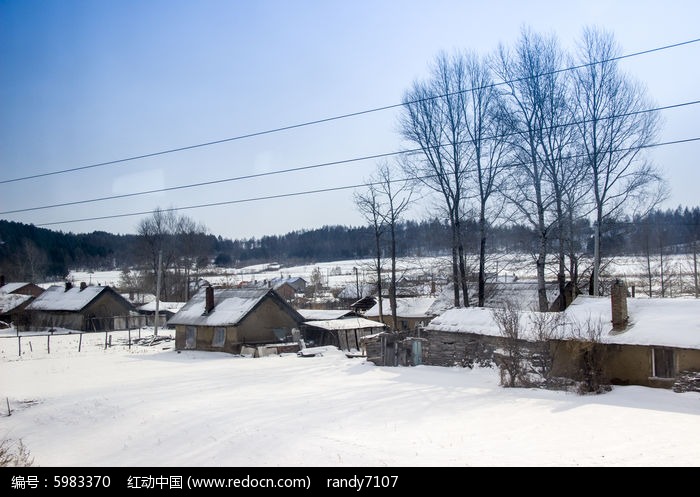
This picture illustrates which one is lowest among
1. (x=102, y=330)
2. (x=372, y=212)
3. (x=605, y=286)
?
(x=102, y=330)

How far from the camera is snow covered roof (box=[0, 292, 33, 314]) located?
6055cm

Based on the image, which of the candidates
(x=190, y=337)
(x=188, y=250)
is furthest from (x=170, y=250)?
(x=190, y=337)

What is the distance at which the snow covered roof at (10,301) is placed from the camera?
60550mm

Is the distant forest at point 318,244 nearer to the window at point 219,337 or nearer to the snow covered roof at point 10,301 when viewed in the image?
the snow covered roof at point 10,301

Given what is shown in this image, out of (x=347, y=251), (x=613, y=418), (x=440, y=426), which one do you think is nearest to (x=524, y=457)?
(x=440, y=426)

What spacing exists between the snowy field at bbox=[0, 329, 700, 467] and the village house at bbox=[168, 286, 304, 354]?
9.45 metres

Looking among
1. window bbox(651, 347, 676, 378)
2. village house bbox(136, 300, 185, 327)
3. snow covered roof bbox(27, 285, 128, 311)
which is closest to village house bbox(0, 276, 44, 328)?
snow covered roof bbox(27, 285, 128, 311)

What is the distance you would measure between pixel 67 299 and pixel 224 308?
30.5m

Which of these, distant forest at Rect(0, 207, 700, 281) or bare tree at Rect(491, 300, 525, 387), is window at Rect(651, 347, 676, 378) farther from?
distant forest at Rect(0, 207, 700, 281)

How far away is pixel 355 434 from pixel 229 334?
23851 mm

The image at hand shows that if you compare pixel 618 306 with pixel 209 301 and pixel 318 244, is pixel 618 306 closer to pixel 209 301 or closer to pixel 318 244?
pixel 209 301

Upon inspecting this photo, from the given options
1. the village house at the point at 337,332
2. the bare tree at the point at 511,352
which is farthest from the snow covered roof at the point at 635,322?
the village house at the point at 337,332
